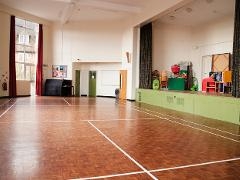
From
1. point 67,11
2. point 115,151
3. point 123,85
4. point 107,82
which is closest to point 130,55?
point 123,85

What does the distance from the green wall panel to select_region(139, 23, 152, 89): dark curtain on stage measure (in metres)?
0.91

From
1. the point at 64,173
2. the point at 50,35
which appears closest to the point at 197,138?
the point at 64,173

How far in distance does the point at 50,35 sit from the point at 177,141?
12.6 m

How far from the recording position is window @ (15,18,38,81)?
13641mm

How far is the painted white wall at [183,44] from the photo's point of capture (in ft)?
40.4

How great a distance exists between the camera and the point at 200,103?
7938 mm

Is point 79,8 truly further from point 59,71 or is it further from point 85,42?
point 59,71

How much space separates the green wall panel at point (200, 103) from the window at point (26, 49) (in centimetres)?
710

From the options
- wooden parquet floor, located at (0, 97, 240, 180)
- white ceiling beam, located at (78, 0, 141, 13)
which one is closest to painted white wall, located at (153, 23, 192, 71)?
white ceiling beam, located at (78, 0, 141, 13)

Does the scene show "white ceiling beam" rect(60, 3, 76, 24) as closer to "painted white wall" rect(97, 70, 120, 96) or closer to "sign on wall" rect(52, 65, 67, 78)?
"sign on wall" rect(52, 65, 67, 78)

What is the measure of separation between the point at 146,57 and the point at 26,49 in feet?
22.5

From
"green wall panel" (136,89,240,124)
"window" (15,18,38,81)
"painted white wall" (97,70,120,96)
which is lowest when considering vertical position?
"green wall panel" (136,89,240,124)

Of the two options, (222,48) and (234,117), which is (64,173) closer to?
(234,117)

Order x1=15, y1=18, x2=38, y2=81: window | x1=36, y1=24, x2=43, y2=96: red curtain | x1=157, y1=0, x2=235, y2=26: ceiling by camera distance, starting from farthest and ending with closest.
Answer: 1. x1=36, y1=24, x2=43, y2=96: red curtain
2. x1=15, y1=18, x2=38, y2=81: window
3. x1=157, y1=0, x2=235, y2=26: ceiling
